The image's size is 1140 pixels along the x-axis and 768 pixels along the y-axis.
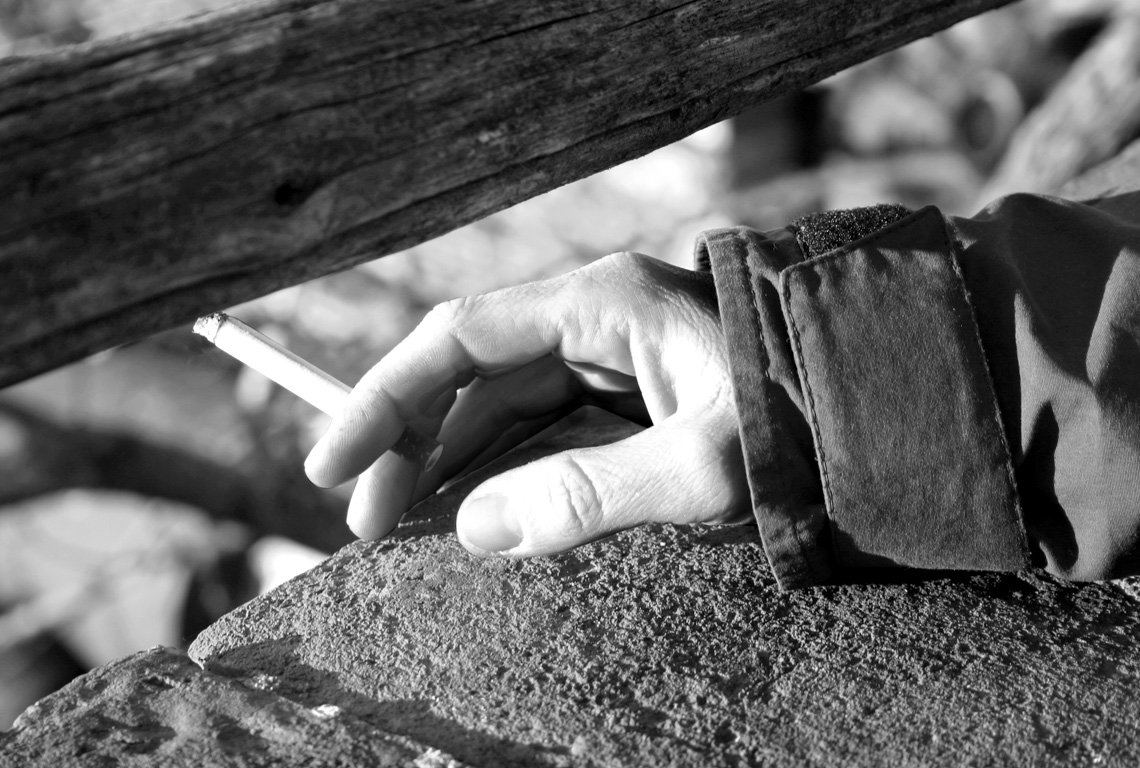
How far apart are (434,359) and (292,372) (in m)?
0.19

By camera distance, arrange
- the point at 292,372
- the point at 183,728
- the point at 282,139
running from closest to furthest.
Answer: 1. the point at 282,139
2. the point at 183,728
3. the point at 292,372

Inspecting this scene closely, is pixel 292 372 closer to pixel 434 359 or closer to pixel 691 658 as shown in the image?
pixel 434 359

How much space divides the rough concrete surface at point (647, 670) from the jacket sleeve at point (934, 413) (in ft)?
0.20

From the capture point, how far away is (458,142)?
701 millimetres

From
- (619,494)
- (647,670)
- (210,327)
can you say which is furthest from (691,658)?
(210,327)

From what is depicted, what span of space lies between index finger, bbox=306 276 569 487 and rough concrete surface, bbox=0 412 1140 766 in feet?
0.43

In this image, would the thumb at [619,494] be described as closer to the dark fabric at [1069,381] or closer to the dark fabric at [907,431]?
the dark fabric at [907,431]

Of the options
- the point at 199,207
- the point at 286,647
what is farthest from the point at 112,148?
the point at 286,647

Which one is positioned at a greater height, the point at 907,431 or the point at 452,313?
the point at 452,313

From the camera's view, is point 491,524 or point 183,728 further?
point 491,524

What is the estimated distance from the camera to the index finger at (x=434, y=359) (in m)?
1.13

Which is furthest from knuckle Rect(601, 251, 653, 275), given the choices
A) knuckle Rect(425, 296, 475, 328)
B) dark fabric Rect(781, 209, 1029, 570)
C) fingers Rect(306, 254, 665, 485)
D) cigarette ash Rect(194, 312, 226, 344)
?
cigarette ash Rect(194, 312, 226, 344)

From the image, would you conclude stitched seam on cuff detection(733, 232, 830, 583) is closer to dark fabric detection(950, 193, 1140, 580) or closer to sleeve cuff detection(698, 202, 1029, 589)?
sleeve cuff detection(698, 202, 1029, 589)

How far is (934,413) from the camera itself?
86 cm
